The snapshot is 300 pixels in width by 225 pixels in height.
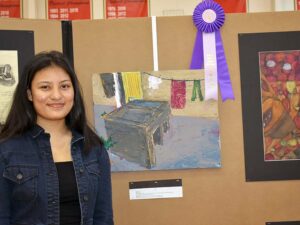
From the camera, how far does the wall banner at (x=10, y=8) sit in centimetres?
248

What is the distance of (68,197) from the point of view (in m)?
1.13

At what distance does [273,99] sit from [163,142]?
19.4 inches

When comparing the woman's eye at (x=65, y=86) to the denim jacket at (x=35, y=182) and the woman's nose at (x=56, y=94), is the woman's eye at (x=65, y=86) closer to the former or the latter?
the woman's nose at (x=56, y=94)

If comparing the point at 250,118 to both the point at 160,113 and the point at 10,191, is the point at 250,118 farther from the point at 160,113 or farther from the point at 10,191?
the point at 10,191

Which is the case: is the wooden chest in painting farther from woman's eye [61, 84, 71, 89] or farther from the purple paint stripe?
woman's eye [61, 84, 71, 89]

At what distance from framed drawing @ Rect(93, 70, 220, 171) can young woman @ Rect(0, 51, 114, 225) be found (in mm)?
347

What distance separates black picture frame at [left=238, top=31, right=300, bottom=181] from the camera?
5.35ft

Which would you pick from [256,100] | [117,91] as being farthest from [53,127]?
[256,100]

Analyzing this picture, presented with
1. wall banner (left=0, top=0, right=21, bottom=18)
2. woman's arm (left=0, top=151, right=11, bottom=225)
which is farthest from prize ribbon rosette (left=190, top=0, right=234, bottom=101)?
wall banner (left=0, top=0, right=21, bottom=18)

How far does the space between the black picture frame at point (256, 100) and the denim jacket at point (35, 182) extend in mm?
730

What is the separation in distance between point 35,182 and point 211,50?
0.90 m

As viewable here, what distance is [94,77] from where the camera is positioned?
1.62m

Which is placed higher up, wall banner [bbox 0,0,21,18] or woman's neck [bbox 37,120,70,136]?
wall banner [bbox 0,0,21,18]

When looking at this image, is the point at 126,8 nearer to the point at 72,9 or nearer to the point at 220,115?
the point at 72,9
